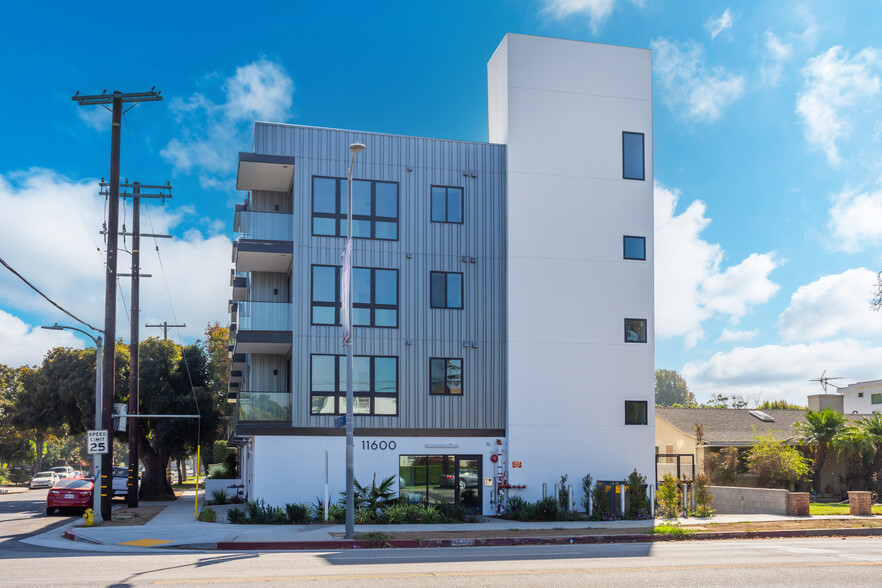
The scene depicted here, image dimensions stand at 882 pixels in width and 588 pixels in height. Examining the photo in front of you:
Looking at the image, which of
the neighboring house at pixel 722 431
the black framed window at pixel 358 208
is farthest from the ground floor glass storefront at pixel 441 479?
the neighboring house at pixel 722 431

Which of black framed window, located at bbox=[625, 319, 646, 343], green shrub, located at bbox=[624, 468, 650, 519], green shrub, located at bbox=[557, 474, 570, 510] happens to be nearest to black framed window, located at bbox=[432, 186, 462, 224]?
black framed window, located at bbox=[625, 319, 646, 343]

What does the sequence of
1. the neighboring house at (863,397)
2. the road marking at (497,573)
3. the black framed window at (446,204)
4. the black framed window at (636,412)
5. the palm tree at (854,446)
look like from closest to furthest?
1. the road marking at (497,573)
2. the black framed window at (446,204)
3. the black framed window at (636,412)
4. the palm tree at (854,446)
5. the neighboring house at (863,397)

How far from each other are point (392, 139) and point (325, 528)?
41.2ft

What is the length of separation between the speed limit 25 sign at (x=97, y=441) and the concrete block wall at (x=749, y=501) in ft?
66.9

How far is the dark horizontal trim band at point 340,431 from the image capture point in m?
25.8

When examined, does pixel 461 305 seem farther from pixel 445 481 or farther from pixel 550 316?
pixel 445 481

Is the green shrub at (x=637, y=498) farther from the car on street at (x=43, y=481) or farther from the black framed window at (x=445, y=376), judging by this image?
the car on street at (x=43, y=481)

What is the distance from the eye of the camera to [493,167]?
28656 millimetres

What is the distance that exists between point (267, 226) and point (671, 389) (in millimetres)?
102161

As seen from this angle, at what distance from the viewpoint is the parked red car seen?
3027 cm

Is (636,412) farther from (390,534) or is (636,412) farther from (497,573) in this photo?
(497,573)

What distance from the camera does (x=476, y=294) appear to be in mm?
28109

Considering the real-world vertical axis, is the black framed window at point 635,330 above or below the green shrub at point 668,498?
above

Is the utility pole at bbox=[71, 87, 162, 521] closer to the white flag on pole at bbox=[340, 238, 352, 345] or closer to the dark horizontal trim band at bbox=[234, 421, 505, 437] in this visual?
the dark horizontal trim band at bbox=[234, 421, 505, 437]
